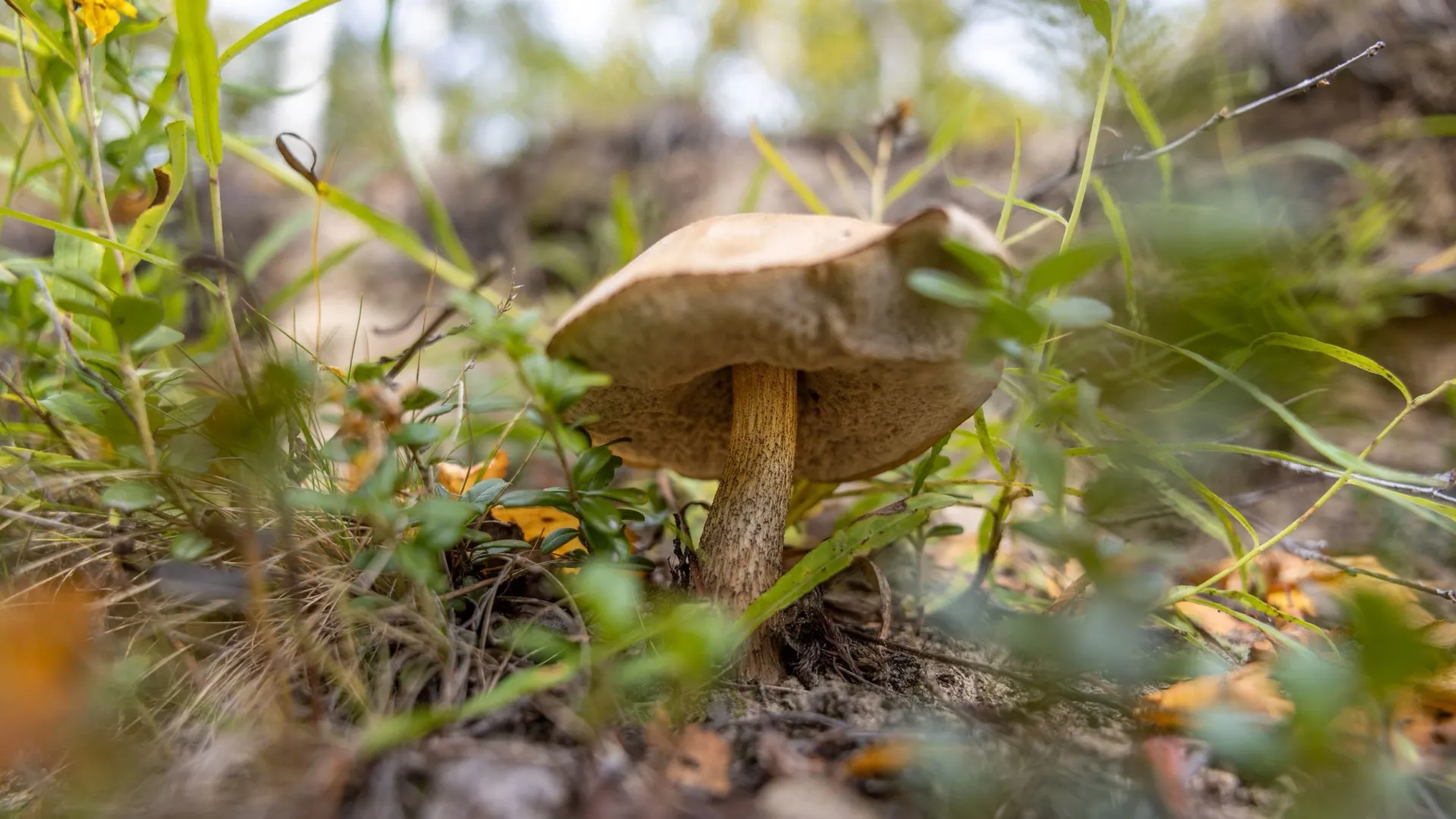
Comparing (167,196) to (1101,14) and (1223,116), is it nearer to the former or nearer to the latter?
(1101,14)

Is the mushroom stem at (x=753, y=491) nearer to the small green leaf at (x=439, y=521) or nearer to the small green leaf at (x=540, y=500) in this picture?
the small green leaf at (x=540, y=500)

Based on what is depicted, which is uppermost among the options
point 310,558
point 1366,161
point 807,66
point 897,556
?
point 807,66

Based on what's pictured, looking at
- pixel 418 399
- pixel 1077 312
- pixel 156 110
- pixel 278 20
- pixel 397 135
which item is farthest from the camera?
pixel 397 135

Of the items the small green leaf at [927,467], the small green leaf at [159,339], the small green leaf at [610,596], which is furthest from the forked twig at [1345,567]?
the small green leaf at [159,339]

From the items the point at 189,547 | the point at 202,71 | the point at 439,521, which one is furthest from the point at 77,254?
the point at 439,521

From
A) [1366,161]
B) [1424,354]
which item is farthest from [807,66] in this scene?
[1424,354]

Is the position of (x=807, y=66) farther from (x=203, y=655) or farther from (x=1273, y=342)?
(x=203, y=655)
